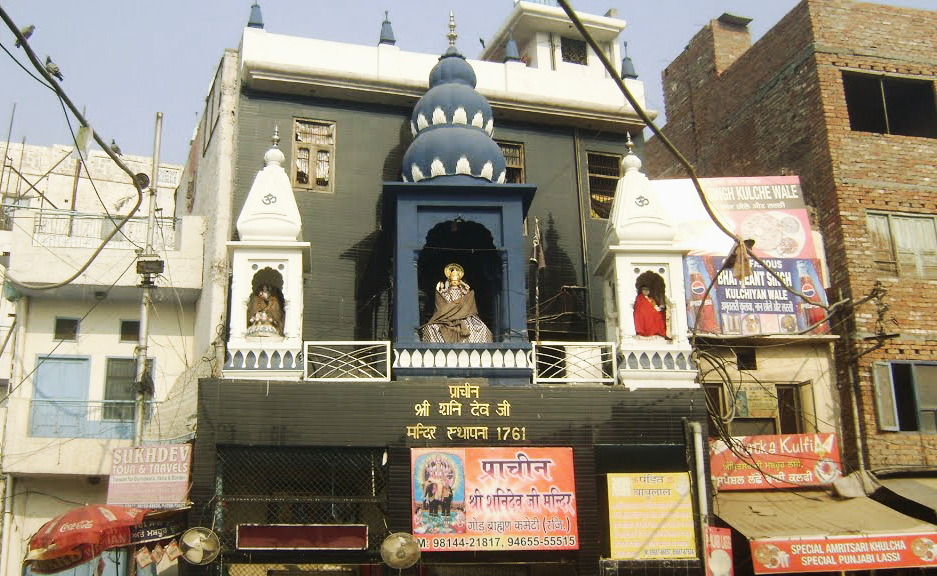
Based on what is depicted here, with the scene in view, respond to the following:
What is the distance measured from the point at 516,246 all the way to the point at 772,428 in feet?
19.8

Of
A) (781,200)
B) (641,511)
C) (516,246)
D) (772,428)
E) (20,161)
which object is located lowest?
(641,511)

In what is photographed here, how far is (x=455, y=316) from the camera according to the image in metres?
13.9

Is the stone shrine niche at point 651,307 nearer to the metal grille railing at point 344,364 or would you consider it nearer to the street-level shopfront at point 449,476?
the street-level shopfront at point 449,476

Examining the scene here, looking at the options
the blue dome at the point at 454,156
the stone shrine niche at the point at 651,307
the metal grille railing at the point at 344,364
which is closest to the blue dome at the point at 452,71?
the blue dome at the point at 454,156

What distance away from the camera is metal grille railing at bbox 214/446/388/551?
1187 cm

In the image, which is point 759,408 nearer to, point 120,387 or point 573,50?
point 573,50

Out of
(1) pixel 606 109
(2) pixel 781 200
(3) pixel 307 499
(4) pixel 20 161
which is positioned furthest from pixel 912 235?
(4) pixel 20 161

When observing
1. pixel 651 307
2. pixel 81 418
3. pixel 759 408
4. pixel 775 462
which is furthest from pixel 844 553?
pixel 81 418

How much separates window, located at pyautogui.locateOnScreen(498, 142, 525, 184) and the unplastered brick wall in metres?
5.55

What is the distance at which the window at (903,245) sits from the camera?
1691cm

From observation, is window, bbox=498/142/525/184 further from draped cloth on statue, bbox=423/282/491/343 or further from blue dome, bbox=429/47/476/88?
draped cloth on statue, bbox=423/282/491/343

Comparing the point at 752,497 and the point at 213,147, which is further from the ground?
the point at 213,147

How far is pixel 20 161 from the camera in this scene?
26.5 meters

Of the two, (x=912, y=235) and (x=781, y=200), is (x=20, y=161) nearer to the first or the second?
(x=781, y=200)
